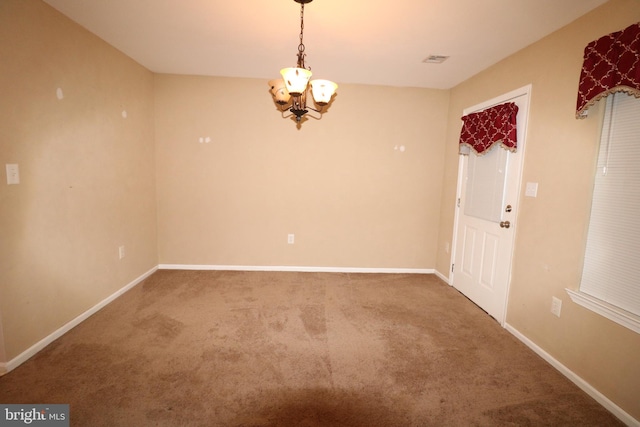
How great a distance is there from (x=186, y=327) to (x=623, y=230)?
3329 millimetres

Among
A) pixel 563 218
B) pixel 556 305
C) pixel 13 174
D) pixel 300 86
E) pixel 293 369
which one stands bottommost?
pixel 293 369

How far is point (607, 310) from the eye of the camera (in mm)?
1879

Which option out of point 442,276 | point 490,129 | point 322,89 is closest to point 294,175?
point 322,89

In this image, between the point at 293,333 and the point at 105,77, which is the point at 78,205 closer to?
the point at 105,77

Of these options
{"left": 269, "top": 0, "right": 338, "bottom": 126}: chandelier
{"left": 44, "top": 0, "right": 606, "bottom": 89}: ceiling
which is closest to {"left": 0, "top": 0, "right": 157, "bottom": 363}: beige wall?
{"left": 44, "top": 0, "right": 606, "bottom": 89}: ceiling

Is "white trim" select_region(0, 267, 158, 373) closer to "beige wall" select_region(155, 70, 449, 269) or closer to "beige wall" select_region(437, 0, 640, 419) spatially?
"beige wall" select_region(155, 70, 449, 269)

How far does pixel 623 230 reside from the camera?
1830 mm

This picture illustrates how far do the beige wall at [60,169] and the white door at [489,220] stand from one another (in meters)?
3.94

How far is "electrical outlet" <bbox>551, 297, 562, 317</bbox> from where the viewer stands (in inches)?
89.1

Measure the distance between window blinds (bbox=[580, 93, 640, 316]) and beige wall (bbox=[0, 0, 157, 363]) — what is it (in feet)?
13.0

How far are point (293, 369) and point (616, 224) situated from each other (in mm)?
2348

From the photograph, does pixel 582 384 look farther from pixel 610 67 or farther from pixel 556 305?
pixel 610 67

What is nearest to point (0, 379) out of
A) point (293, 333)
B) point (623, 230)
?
point (293, 333)

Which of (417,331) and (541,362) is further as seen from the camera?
(417,331)
